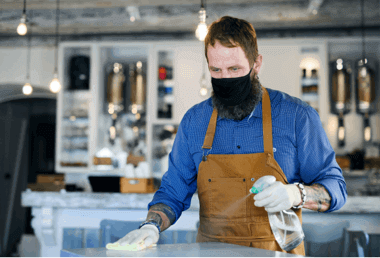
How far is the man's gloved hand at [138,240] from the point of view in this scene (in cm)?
111

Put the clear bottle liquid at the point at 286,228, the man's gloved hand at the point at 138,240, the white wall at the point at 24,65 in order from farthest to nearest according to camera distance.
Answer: the white wall at the point at 24,65 < the clear bottle liquid at the point at 286,228 < the man's gloved hand at the point at 138,240

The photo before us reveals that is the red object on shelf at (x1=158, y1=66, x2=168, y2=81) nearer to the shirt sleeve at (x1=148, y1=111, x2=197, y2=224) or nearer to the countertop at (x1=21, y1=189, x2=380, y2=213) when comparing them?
the countertop at (x1=21, y1=189, x2=380, y2=213)

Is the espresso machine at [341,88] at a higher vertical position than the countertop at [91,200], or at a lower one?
higher

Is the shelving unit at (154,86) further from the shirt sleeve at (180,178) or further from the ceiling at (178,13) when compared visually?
the shirt sleeve at (180,178)

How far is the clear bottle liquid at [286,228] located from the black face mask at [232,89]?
0.46m

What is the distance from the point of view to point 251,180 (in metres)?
1.36

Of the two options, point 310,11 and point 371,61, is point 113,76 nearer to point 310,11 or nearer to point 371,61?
point 310,11

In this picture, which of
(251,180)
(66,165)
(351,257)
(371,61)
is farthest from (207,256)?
(371,61)

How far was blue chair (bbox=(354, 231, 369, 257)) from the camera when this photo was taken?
99.9 inches

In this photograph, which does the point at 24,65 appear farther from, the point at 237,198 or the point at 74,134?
the point at 237,198

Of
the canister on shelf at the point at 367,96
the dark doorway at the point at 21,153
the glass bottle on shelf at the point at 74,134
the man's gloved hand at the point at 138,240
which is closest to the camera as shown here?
the man's gloved hand at the point at 138,240

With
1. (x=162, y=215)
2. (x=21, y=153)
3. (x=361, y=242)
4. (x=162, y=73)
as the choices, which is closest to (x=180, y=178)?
(x=162, y=215)

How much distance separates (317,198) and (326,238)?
1.53 m

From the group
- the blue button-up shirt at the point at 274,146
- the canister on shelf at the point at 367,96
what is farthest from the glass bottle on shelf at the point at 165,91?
the blue button-up shirt at the point at 274,146
